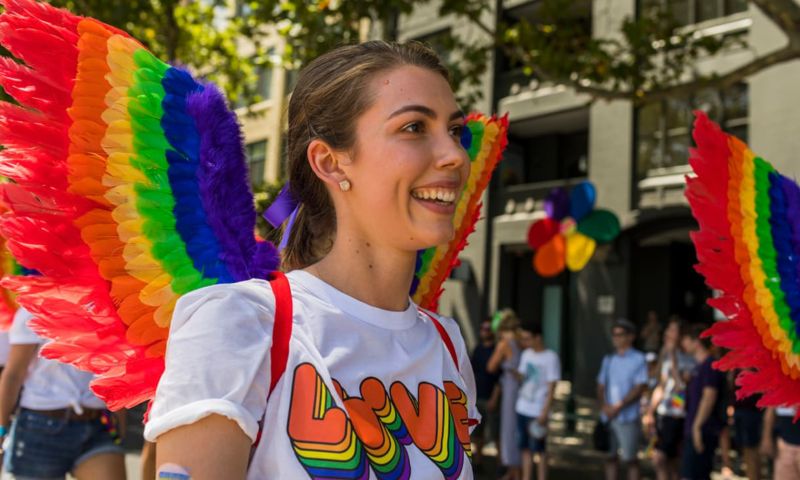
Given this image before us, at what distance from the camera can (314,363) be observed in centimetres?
138

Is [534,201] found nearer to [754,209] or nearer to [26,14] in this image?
[754,209]

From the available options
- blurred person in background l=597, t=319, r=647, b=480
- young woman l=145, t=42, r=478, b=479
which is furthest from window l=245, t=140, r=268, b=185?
young woman l=145, t=42, r=478, b=479

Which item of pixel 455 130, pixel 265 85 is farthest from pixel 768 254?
pixel 265 85

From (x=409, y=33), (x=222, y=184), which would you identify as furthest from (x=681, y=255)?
(x=222, y=184)

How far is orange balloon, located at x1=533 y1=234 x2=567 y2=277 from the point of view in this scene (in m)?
12.2

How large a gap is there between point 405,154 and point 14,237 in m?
0.88

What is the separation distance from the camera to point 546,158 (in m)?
17.9

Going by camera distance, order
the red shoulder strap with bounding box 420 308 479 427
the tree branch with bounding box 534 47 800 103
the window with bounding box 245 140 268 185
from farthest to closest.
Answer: the window with bounding box 245 140 268 185, the tree branch with bounding box 534 47 800 103, the red shoulder strap with bounding box 420 308 479 427

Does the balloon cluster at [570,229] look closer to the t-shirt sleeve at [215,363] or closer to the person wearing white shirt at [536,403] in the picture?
the person wearing white shirt at [536,403]

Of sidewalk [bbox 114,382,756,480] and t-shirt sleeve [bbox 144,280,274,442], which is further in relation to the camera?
sidewalk [bbox 114,382,756,480]

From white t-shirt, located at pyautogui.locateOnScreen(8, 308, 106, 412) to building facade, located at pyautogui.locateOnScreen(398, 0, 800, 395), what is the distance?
30.6ft

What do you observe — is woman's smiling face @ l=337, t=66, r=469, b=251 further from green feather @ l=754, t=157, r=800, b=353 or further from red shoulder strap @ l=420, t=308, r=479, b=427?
green feather @ l=754, t=157, r=800, b=353

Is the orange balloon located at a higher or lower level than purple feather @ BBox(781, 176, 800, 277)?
higher

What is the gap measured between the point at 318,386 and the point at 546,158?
17.1 metres
